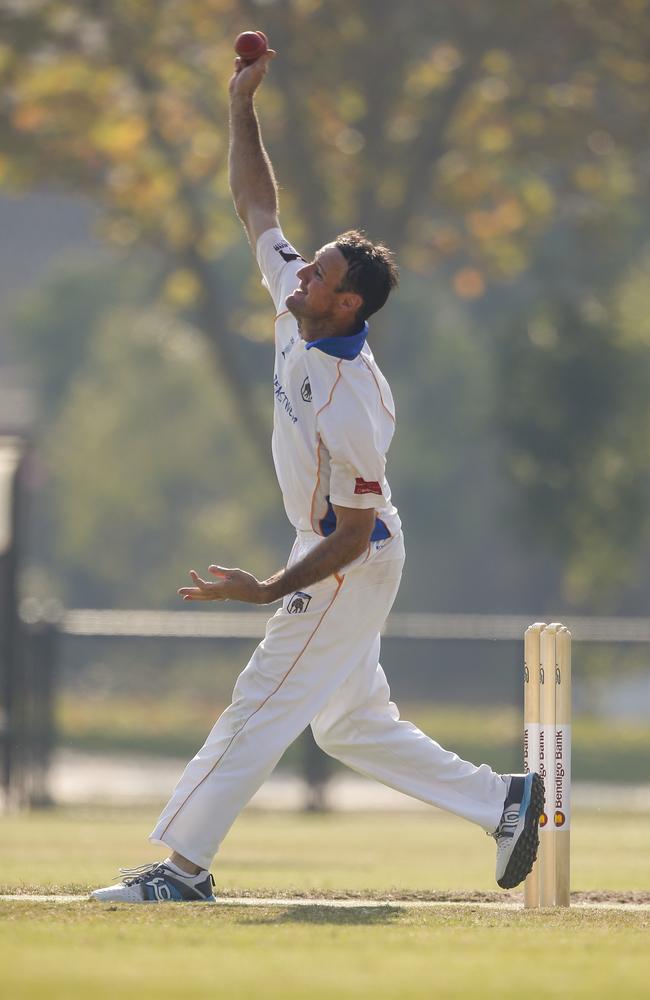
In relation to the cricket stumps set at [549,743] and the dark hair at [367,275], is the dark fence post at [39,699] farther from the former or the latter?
the dark hair at [367,275]

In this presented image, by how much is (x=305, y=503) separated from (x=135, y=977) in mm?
2352

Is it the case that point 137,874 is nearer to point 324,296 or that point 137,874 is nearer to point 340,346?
point 340,346

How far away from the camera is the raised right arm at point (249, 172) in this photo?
7.75 metres

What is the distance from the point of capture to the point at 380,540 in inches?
281

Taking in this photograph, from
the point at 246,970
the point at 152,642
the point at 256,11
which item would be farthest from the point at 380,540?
the point at 256,11

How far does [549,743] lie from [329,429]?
143 cm

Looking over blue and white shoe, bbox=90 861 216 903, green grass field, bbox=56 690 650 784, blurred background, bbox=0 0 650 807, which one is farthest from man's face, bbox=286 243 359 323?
blurred background, bbox=0 0 650 807

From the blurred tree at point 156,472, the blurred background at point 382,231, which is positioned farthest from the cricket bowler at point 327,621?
the blurred tree at point 156,472

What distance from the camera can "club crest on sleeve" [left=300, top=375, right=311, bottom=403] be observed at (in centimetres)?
690

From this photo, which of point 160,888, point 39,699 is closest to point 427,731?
point 39,699

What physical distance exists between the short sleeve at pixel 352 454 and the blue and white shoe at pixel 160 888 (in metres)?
1.37

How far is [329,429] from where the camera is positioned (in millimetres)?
6770

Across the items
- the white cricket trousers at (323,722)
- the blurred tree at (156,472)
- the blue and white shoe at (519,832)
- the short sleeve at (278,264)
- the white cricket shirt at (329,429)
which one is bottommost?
the blue and white shoe at (519,832)

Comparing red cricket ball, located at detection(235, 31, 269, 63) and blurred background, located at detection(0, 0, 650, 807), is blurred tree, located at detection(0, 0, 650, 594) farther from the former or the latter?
red cricket ball, located at detection(235, 31, 269, 63)
